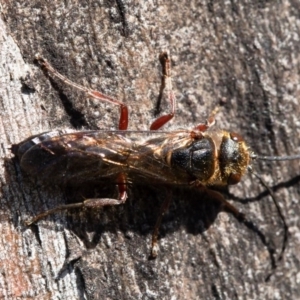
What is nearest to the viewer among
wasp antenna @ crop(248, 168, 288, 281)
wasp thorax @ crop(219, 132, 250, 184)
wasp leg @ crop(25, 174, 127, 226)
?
wasp leg @ crop(25, 174, 127, 226)

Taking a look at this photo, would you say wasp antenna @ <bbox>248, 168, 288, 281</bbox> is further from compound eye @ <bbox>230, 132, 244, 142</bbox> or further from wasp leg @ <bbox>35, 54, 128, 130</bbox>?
wasp leg @ <bbox>35, 54, 128, 130</bbox>

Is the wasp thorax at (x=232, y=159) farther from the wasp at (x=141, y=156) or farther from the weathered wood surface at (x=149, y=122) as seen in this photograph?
the weathered wood surface at (x=149, y=122)

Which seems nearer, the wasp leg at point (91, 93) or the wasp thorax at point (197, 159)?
the wasp leg at point (91, 93)

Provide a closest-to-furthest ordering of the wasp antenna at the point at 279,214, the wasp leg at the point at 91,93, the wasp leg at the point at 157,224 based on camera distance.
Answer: the wasp leg at the point at 91,93 → the wasp leg at the point at 157,224 → the wasp antenna at the point at 279,214

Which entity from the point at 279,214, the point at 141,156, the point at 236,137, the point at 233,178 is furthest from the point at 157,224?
the point at 279,214

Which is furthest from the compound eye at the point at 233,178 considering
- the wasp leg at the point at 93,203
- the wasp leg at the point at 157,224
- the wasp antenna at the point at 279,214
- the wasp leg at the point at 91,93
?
the wasp leg at the point at 91,93

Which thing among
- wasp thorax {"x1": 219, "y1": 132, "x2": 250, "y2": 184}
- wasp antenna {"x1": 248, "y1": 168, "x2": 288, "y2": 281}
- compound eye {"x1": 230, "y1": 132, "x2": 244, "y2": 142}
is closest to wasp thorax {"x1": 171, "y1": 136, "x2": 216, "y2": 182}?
wasp thorax {"x1": 219, "y1": 132, "x2": 250, "y2": 184}

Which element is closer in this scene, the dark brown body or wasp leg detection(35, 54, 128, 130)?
the dark brown body

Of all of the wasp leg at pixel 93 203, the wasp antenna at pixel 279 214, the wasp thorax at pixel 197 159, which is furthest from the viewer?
the wasp antenna at pixel 279 214
